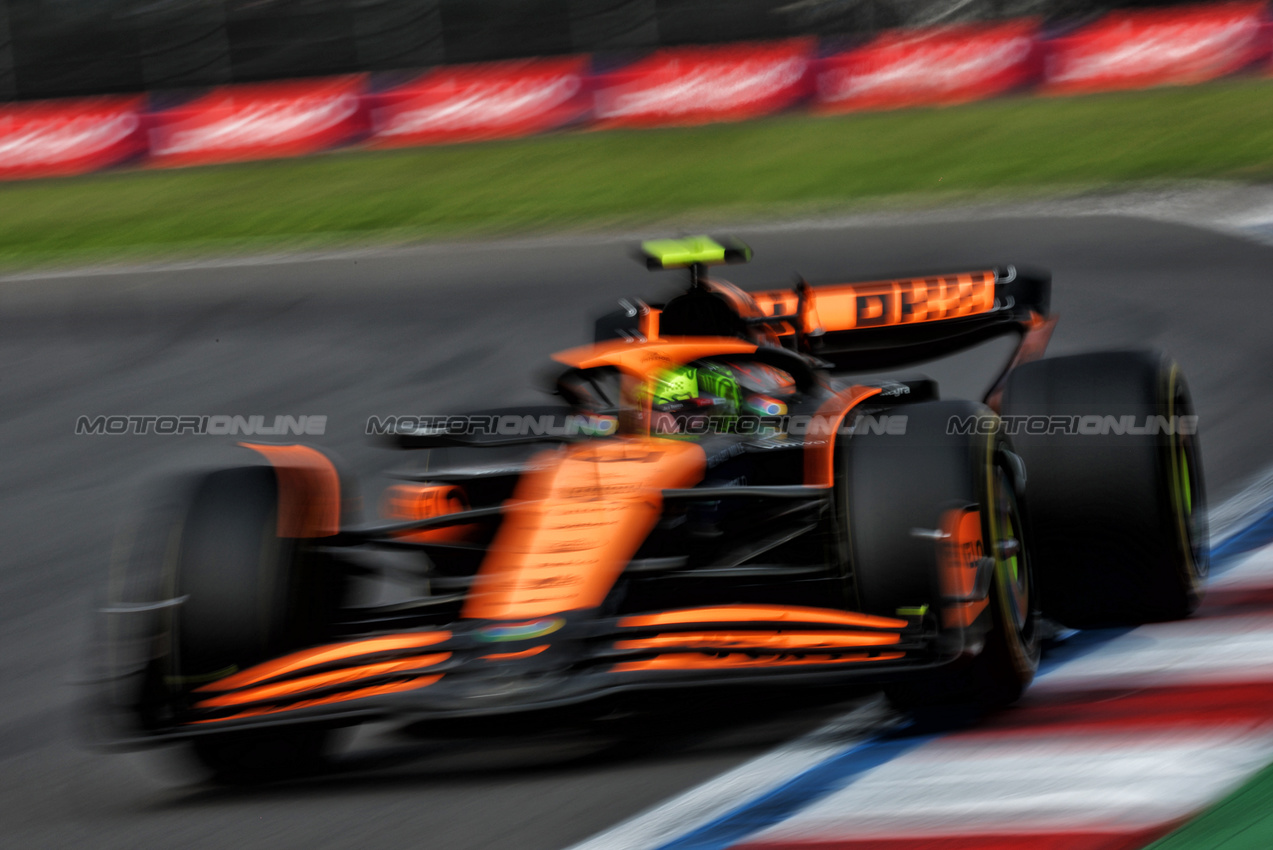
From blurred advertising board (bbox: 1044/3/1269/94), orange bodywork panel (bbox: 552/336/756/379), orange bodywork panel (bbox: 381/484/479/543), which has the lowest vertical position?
orange bodywork panel (bbox: 381/484/479/543)

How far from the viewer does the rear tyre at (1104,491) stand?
15.7ft

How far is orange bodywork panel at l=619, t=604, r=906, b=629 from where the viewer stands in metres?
3.97

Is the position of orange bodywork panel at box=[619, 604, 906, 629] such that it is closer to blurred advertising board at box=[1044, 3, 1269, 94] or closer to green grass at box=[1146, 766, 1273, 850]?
green grass at box=[1146, 766, 1273, 850]

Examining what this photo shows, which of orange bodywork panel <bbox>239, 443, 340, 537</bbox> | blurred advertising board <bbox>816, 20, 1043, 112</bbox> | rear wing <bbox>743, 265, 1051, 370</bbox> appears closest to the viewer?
orange bodywork panel <bbox>239, 443, 340, 537</bbox>

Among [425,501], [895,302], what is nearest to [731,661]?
[425,501]

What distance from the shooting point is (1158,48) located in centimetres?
1616

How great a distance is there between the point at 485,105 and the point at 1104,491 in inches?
548

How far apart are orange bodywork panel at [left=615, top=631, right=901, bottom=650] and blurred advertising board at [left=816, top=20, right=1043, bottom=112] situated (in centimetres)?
1341

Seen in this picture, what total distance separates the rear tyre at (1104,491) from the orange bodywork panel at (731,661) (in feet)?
3.64

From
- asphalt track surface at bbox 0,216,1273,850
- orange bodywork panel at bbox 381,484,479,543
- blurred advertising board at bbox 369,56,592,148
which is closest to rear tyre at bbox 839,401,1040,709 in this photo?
asphalt track surface at bbox 0,216,1273,850

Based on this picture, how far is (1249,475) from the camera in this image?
264 inches

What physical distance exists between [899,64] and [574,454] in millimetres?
13057

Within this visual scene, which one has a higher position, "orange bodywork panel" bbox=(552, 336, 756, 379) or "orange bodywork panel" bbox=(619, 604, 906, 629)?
"orange bodywork panel" bbox=(552, 336, 756, 379)

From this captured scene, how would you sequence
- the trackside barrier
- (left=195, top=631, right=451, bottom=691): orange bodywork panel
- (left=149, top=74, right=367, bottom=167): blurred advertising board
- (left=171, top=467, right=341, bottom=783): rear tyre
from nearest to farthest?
(left=195, top=631, right=451, bottom=691): orange bodywork panel
(left=171, top=467, right=341, bottom=783): rear tyre
the trackside barrier
(left=149, top=74, right=367, bottom=167): blurred advertising board
